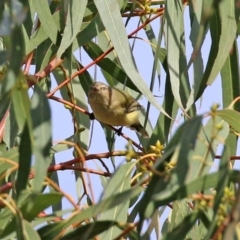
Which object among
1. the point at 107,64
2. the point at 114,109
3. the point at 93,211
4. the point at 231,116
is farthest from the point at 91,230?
the point at 114,109

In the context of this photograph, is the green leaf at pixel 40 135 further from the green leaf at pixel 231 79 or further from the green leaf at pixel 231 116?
the green leaf at pixel 231 79

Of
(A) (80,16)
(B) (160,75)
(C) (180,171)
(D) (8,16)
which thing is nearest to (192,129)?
(C) (180,171)

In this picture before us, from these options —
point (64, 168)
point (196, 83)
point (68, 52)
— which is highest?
point (68, 52)

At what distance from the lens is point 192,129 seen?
201cm

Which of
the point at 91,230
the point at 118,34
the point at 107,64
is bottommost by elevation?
the point at 91,230

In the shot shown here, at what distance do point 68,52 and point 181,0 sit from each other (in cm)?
45

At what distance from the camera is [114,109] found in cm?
462

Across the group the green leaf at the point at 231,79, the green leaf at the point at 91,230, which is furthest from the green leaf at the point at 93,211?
the green leaf at the point at 231,79

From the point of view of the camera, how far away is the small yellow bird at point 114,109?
437cm

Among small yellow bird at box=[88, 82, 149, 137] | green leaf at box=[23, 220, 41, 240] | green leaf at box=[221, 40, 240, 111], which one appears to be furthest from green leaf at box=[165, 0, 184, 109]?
small yellow bird at box=[88, 82, 149, 137]

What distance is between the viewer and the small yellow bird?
4373mm

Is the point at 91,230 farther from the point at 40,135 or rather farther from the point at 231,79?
the point at 231,79

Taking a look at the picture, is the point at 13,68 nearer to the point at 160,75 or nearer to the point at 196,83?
the point at 196,83

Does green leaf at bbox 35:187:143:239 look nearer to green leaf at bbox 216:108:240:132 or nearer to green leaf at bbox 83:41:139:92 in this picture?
green leaf at bbox 216:108:240:132
